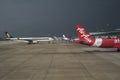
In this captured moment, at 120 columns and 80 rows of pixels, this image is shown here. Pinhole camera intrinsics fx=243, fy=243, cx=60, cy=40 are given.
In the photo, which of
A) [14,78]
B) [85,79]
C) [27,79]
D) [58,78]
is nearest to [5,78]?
[14,78]

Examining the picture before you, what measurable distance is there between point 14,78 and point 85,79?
4.84 meters

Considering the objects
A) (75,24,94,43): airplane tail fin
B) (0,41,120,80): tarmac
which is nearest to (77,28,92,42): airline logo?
(75,24,94,43): airplane tail fin

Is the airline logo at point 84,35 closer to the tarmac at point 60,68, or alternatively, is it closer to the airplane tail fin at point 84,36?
the airplane tail fin at point 84,36

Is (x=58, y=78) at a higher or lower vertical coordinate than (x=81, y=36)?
lower

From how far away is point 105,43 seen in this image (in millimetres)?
44812

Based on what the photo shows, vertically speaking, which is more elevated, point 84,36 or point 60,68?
point 84,36

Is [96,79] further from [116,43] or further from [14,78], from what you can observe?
[116,43]

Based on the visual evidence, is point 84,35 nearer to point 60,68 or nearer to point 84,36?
point 84,36

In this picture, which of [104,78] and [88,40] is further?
[88,40]

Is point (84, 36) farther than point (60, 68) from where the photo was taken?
Yes

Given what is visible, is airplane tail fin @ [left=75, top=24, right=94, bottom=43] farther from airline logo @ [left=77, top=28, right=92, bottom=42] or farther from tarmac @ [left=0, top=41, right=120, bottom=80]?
tarmac @ [left=0, top=41, right=120, bottom=80]

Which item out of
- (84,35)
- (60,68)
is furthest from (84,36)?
(60,68)

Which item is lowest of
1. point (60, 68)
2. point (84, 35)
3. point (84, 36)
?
point (60, 68)

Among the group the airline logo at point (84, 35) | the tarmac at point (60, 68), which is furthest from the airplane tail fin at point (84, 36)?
the tarmac at point (60, 68)
